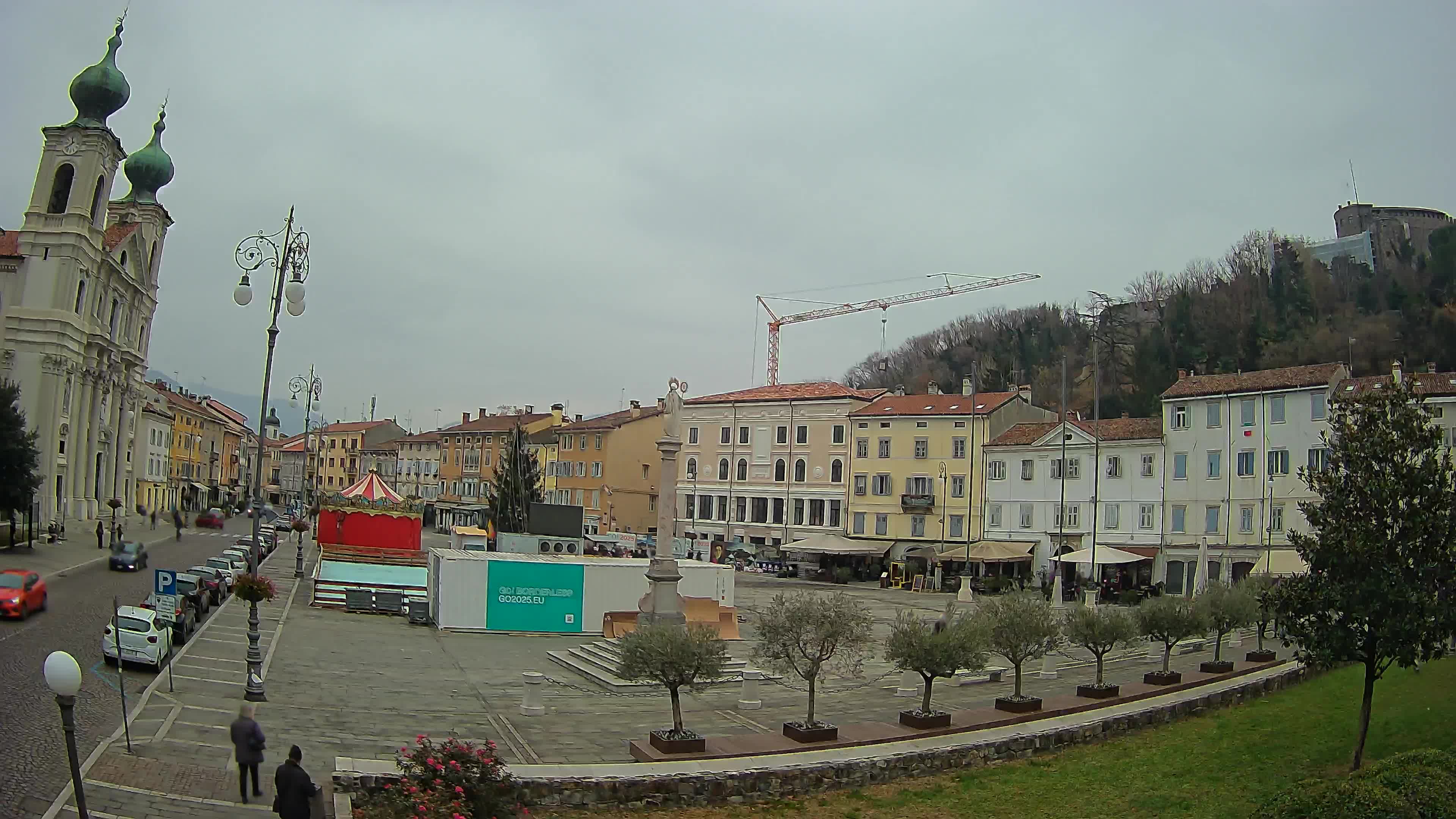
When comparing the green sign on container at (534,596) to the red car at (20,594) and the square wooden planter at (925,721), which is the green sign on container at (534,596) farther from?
the square wooden planter at (925,721)

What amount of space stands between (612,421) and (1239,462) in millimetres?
47768

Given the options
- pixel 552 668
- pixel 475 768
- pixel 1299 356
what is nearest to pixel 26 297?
pixel 552 668

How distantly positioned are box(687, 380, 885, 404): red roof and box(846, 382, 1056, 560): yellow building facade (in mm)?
2392

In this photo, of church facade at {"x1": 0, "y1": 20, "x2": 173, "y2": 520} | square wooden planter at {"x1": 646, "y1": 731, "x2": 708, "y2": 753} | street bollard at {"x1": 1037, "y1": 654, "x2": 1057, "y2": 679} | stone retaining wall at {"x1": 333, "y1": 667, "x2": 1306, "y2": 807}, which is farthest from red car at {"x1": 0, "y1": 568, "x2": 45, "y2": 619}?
church facade at {"x1": 0, "y1": 20, "x2": 173, "y2": 520}

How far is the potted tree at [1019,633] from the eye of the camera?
65.8ft

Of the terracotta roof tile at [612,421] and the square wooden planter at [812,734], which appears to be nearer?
the square wooden planter at [812,734]

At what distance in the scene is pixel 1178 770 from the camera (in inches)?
618

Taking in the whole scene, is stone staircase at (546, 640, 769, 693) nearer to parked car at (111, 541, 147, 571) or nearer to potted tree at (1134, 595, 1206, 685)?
potted tree at (1134, 595, 1206, 685)

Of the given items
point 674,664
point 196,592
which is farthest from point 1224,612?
point 196,592

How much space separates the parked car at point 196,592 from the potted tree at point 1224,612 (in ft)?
85.7

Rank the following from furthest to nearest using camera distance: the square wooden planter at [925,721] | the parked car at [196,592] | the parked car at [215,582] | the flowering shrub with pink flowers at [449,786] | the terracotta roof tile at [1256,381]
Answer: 1. the terracotta roof tile at [1256,381]
2. the parked car at [215,582]
3. the parked car at [196,592]
4. the square wooden planter at [925,721]
5. the flowering shrub with pink flowers at [449,786]

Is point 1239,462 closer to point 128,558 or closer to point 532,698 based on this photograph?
point 532,698

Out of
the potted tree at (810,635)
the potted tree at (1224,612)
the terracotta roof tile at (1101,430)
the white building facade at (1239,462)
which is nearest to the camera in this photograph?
the potted tree at (810,635)

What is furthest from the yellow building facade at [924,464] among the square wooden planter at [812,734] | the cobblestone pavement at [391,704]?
the square wooden planter at [812,734]
